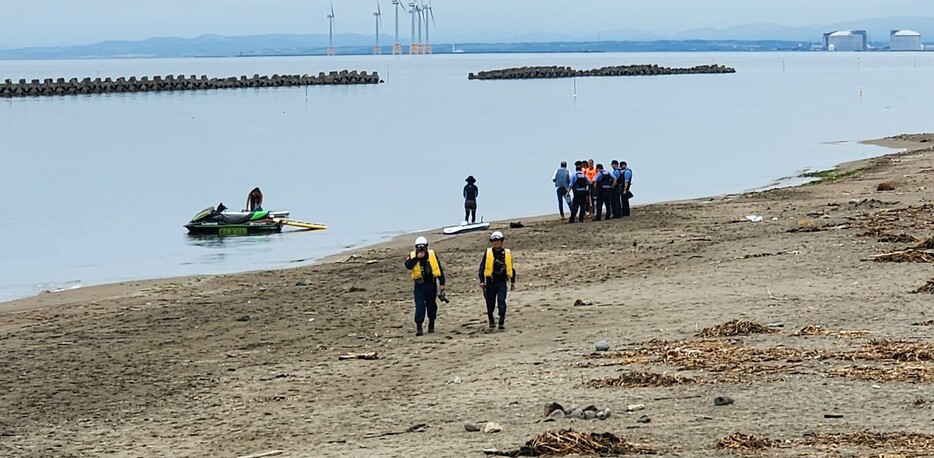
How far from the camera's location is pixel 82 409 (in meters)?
14.4

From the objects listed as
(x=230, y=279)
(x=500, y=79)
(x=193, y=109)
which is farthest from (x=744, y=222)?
(x=500, y=79)

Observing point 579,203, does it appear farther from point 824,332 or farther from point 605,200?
point 824,332

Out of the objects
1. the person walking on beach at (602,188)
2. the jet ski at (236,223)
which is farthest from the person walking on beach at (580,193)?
the jet ski at (236,223)

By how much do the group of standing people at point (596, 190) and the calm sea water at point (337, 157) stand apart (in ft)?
17.3

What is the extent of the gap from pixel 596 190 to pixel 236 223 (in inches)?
352

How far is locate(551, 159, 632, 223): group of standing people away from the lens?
30062mm

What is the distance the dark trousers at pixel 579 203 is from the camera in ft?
99.4

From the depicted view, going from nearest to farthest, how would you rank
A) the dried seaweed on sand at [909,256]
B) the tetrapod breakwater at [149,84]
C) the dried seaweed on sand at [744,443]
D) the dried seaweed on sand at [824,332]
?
the dried seaweed on sand at [744,443], the dried seaweed on sand at [824,332], the dried seaweed on sand at [909,256], the tetrapod breakwater at [149,84]

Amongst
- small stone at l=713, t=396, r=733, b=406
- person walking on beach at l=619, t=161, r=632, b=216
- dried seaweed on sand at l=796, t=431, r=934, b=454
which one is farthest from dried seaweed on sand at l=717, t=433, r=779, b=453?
person walking on beach at l=619, t=161, r=632, b=216

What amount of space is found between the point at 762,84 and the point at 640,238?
5551 inches

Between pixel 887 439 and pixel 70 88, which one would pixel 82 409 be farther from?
pixel 70 88

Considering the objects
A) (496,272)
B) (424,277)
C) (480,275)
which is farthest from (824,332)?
(424,277)

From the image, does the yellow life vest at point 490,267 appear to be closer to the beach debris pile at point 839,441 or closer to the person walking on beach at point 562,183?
the beach debris pile at point 839,441

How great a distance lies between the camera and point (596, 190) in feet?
99.2
